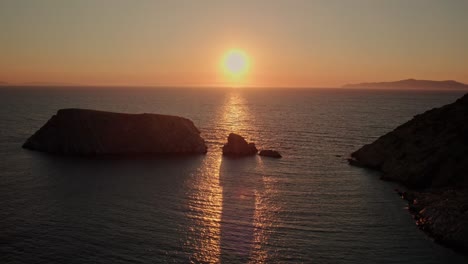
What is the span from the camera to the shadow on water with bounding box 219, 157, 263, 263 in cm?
3316

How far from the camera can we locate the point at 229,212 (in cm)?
4269

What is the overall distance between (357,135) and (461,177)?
2015 inches

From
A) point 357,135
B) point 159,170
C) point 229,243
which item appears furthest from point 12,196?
point 357,135

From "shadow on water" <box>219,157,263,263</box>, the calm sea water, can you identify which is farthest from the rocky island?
"shadow on water" <box>219,157,263,263</box>

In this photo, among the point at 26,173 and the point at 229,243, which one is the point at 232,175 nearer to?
the point at 229,243

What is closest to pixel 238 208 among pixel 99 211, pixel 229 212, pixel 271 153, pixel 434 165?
pixel 229 212

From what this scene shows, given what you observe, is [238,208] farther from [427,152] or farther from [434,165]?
[427,152]

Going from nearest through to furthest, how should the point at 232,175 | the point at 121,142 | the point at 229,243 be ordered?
the point at 229,243, the point at 232,175, the point at 121,142

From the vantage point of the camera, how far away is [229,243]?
34.6 metres

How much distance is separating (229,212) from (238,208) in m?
1.64

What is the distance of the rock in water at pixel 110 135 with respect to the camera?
72188 mm

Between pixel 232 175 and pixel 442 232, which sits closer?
pixel 442 232

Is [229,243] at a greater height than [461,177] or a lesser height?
lesser

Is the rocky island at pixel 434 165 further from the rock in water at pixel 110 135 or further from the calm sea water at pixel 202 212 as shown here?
the rock in water at pixel 110 135
